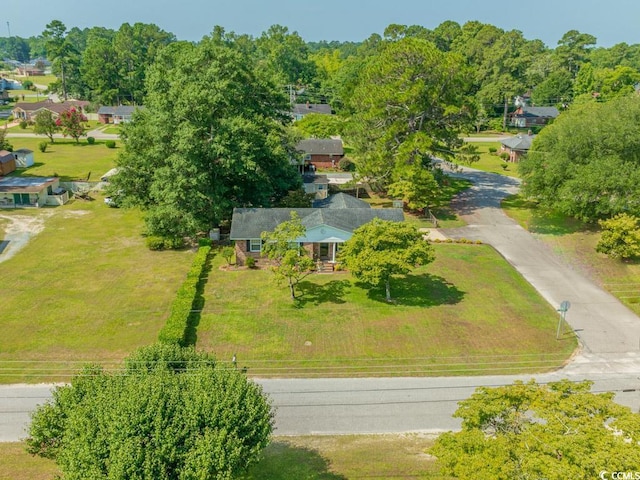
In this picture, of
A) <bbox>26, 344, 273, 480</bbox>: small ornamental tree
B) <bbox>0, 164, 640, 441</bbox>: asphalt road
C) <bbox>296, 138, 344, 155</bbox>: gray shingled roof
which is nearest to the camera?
<bbox>26, 344, 273, 480</bbox>: small ornamental tree

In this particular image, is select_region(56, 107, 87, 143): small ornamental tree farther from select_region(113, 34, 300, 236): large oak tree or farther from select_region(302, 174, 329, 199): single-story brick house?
select_region(302, 174, 329, 199): single-story brick house

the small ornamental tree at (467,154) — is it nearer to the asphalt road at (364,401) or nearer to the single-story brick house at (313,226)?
the single-story brick house at (313,226)

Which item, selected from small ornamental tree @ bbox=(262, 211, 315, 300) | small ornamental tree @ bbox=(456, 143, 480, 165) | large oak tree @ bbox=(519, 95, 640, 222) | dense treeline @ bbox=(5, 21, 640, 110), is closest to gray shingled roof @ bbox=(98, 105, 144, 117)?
dense treeline @ bbox=(5, 21, 640, 110)

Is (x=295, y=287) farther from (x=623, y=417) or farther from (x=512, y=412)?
(x=623, y=417)

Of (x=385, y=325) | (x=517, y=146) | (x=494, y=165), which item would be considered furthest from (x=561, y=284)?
(x=517, y=146)

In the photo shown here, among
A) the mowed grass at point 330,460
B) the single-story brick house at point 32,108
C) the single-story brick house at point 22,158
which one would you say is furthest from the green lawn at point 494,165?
the single-story brick house at point 32,108

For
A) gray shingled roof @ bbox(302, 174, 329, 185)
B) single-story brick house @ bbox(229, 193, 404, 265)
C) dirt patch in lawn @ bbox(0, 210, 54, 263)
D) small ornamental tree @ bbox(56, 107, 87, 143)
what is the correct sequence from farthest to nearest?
small ornamental tree @ bbox(56, 107, 87, 143)
gray shingled roof @ bbox(302, 174, 329, 185)
dirt patch in lawn @ bbox(0, 210, 54, 263)
single-story brick house @ bbox(229, 193, 404, 265)
